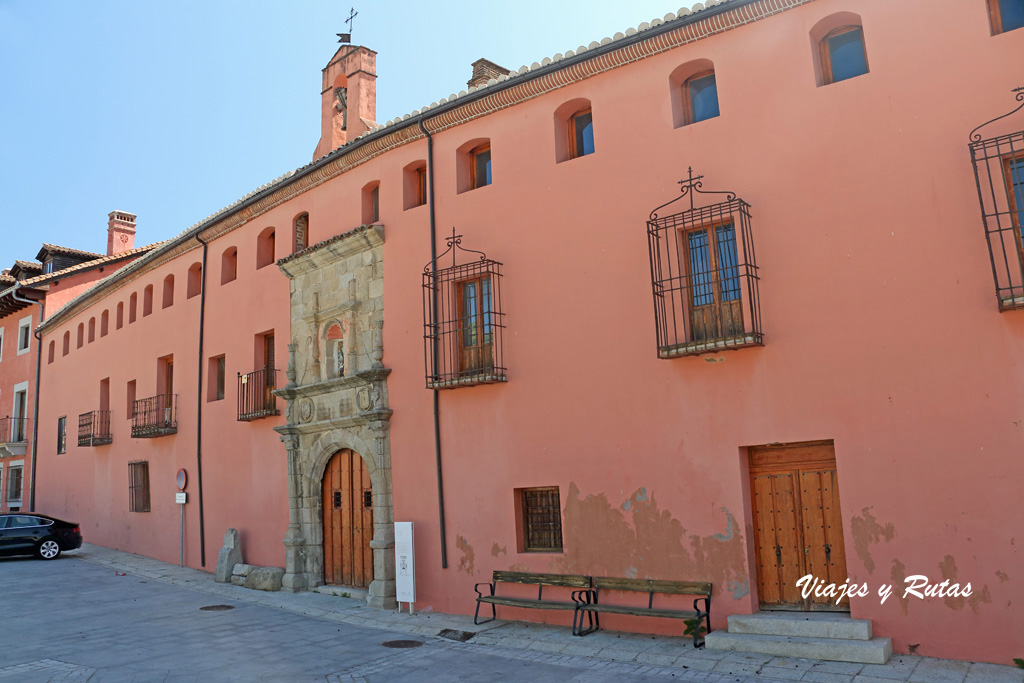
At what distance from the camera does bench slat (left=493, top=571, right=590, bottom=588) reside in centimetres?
964

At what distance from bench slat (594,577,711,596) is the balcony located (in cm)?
2345

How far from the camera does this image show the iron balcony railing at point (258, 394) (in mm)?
14672

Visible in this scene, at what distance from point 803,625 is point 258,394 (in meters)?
10.6

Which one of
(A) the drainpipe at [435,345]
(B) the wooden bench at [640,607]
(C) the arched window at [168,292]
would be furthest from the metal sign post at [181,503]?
(B) the wooden bench at [640,607]

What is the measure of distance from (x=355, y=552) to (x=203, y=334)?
21.7 feet

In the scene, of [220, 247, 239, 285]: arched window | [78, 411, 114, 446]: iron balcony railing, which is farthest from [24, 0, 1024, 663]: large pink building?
[78, 411, 114, 446]: iron balcony railing

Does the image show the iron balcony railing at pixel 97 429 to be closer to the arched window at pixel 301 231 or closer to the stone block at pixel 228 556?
the stone block at pixel 228 556

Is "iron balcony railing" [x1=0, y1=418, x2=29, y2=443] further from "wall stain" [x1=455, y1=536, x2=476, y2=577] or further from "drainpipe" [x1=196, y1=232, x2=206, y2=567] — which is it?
"wall stain" [x1=455, y1=536, x2=476, y2=577]

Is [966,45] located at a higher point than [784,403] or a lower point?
higher

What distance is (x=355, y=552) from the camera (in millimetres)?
12930

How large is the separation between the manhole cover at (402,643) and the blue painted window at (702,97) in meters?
7.17

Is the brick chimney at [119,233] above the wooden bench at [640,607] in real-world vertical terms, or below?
above

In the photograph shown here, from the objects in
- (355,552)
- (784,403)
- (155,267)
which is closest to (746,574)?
(784,403)

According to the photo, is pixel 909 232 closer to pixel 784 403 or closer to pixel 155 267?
pixel 784 403
